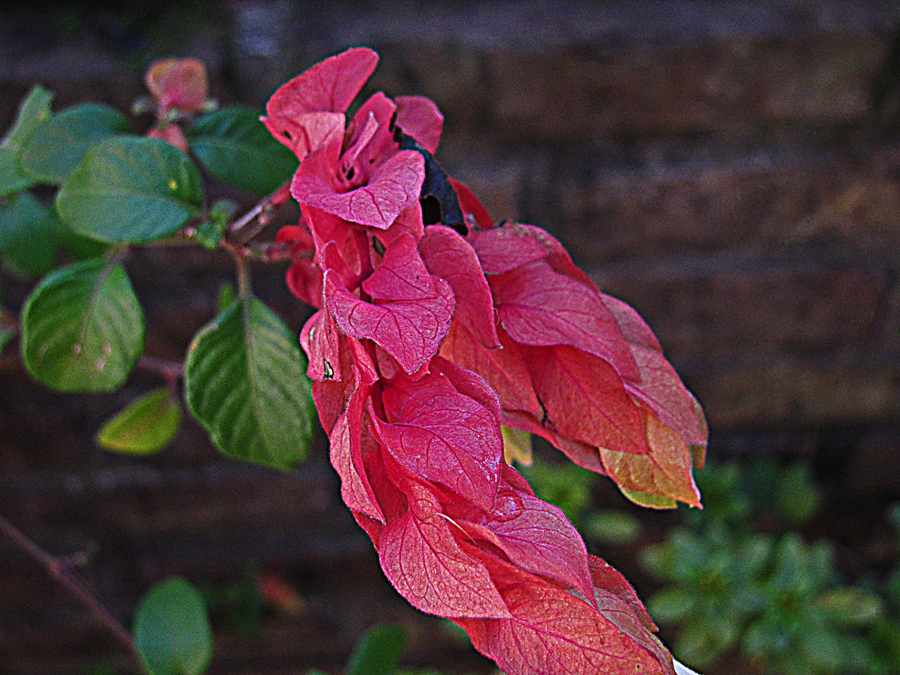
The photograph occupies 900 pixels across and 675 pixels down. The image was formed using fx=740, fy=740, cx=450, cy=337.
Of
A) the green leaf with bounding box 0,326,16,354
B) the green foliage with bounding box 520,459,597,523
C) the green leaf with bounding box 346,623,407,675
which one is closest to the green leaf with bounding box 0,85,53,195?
the green leaf with bounding box 0,326,16,354

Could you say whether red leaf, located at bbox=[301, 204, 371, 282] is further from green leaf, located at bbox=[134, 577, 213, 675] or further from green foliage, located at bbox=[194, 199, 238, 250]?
green leaf, located at bbox=[134, 577, 213, 675]

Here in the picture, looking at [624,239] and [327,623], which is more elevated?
[624,239]

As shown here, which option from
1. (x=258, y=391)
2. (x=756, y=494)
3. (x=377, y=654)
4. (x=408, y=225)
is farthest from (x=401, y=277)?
(x=756, y=494)

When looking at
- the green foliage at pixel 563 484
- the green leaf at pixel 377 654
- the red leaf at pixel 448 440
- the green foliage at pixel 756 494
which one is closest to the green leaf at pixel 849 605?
the green foliage at pixel 756 494

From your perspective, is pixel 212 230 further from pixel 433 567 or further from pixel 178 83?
pixel 433 567

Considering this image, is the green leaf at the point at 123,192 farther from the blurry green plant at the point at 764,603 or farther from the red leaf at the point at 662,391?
the blurry green plant at the point at 764,603

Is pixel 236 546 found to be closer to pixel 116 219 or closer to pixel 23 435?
pixel 23 435

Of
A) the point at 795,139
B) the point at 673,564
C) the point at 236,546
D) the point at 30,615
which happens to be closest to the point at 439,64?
the point at 795,139
